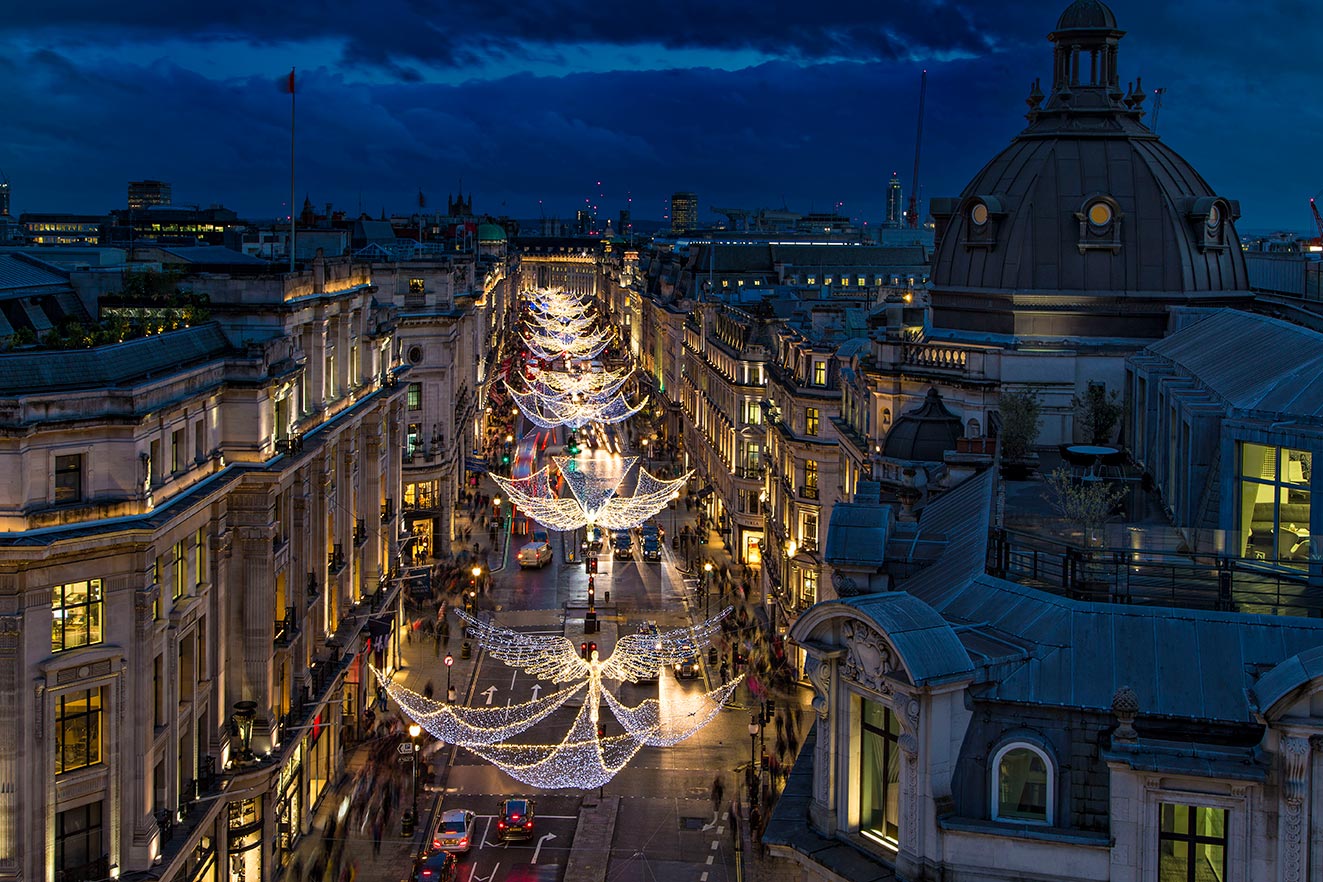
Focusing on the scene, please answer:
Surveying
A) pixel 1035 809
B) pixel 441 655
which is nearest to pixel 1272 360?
pixel 1035 809

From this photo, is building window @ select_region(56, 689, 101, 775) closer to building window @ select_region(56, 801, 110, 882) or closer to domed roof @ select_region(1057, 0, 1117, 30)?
building window @ select_region(56, 801, 110, 882)

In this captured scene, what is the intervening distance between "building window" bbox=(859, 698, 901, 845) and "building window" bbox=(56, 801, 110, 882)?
2220cm

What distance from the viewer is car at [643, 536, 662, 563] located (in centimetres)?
10612

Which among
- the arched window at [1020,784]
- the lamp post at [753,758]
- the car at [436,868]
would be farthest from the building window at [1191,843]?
the lamp post at [753,758]

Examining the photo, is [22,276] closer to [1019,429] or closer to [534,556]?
[1019,429]

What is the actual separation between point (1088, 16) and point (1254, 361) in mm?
27775

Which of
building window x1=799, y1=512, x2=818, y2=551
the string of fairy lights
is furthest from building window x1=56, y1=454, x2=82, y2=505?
building window x1=799, y1=512, x2=818, y2=551

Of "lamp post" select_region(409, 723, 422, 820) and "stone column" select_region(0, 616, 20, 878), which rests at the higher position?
"stone column" select_region(0, 616, 20, 878)

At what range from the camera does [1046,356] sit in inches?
2119

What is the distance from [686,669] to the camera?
254 ft

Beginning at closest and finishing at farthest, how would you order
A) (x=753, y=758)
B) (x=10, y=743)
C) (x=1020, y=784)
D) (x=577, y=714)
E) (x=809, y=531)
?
1. (x=1020, y=784)
2. (x=10, y=743)
3. (x=753, y=758)
4. (x=577, y=714)
5. (x=809, y=531)

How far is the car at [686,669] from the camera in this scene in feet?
253

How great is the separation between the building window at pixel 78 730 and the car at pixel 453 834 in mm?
16609

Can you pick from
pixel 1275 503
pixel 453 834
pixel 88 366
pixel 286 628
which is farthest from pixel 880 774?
pixel 286 628
